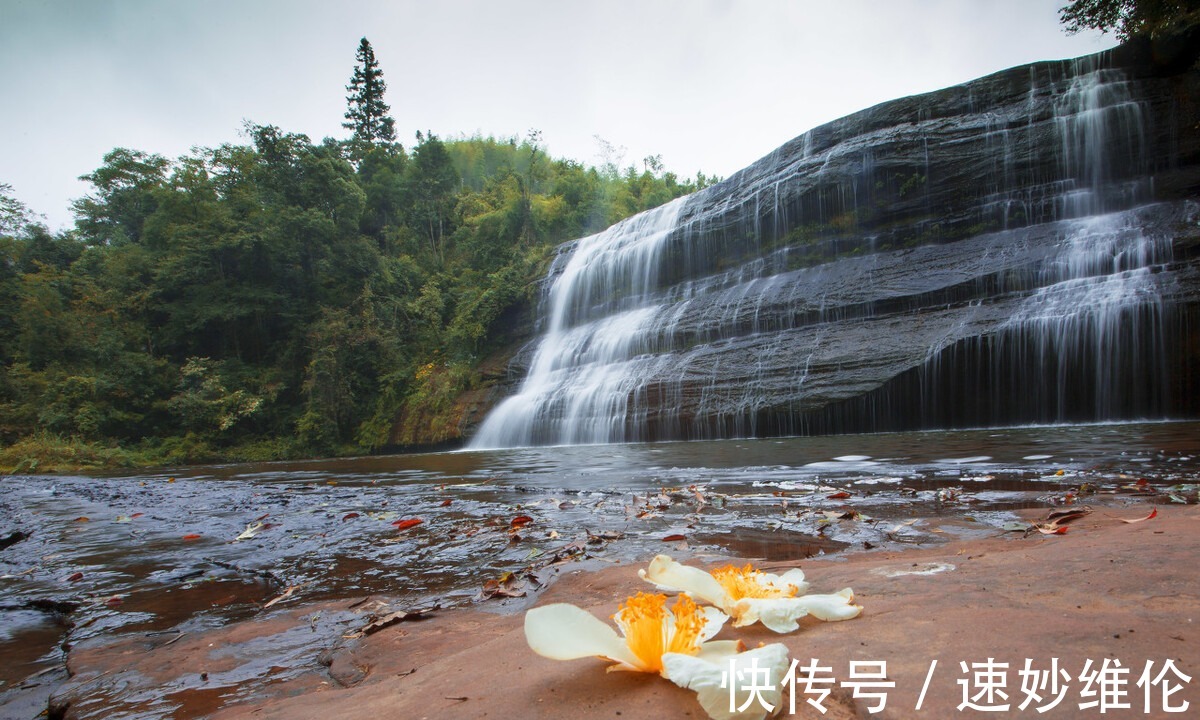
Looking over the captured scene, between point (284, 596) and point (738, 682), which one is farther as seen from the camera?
point (284, 596)

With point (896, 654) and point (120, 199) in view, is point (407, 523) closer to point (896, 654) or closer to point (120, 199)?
point (896, 654)

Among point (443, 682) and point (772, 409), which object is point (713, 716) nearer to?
point (443, 682)

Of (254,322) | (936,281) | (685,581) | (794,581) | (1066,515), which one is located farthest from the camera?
(254,322)

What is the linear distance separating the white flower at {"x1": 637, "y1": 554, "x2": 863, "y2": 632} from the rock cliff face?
10.5 m

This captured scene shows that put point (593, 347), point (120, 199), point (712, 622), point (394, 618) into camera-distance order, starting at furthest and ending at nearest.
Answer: point (120, 199) < point (593, 347) < point (394, 618) < point (712, 622)

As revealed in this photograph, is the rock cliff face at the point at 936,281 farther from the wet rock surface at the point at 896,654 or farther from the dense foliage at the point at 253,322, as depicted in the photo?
the wet rock surface at the point at 896,654

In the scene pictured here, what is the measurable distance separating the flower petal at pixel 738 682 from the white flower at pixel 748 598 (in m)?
0.26

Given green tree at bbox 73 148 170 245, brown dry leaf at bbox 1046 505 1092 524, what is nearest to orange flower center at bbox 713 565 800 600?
brown dry leaf at bbox 1046 505 1092 524

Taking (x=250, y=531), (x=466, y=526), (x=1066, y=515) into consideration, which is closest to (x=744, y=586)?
(x=1066, y=515)

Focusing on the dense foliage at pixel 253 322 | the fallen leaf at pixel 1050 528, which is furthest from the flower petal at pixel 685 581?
the dense foliage at pixel 253 322

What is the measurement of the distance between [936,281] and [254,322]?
24.5 m

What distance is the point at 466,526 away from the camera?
11.6ft

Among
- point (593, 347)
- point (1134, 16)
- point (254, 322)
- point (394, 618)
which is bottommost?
point (394, 618)

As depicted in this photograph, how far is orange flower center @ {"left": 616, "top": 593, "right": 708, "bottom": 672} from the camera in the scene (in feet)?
2.72
